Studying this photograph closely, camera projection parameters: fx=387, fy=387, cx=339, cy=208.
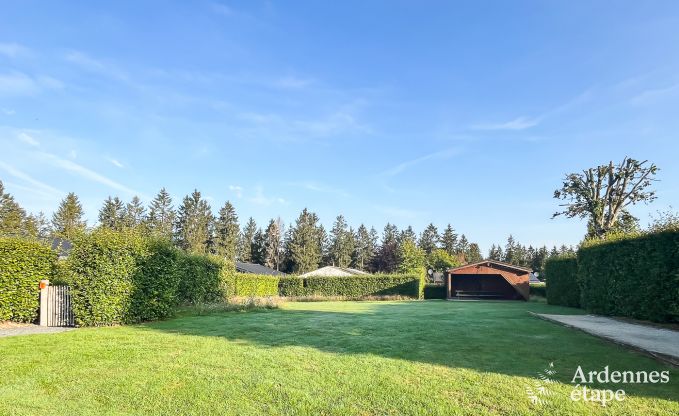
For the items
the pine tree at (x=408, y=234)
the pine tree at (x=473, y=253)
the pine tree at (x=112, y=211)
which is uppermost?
the pine tree at (x=112, y=211)

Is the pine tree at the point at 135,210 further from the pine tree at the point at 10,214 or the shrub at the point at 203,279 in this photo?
the shrub at the point at 203,279

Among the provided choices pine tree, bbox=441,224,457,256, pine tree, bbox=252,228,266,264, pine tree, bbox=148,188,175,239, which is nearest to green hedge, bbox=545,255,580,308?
pine tree, bbox=252,228,266,264

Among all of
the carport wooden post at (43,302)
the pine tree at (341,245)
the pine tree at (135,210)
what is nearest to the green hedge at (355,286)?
the carport wooden post at (43,302)

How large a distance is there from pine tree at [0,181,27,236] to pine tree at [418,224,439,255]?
234ft

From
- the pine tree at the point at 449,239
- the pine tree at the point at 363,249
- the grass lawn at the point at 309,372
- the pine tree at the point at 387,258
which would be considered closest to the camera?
the grass lawn at the point at 309,372

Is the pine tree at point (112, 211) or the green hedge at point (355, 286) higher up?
the pine tree at point (112, 211)

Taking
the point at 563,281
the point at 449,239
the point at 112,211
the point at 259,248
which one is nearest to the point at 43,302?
the point at 563,281

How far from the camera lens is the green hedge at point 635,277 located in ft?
34.9

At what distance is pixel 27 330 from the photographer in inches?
384

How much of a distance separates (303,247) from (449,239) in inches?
1315

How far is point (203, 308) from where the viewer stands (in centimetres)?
1455

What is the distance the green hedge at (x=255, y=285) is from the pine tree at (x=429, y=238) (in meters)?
59.5

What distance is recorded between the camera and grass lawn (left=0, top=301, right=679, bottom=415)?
13.1ft

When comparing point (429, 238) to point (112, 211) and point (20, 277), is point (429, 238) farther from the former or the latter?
point (20, 277)
